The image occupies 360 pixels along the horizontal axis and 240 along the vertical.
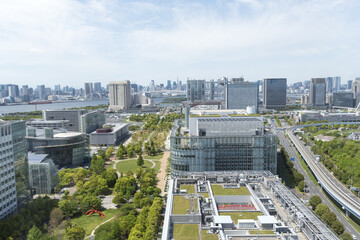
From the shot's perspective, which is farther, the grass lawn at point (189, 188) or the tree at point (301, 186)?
the tree at point (301, 186)

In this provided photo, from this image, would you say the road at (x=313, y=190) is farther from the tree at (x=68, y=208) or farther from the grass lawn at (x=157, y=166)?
the tree at (x=68, y=208)

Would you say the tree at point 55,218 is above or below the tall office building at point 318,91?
below

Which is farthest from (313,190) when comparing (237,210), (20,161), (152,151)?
(20,161)

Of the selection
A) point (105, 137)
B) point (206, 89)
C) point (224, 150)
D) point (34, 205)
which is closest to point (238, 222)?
point (224, 150)

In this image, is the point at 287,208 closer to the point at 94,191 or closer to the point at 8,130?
the point at 94,191

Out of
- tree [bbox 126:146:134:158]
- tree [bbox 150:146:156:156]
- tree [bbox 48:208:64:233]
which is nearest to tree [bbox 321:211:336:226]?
tree [bbox 48:208:64:233]

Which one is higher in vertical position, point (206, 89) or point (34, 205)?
point (206, 89)

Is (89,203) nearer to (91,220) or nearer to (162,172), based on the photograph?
(91,220)

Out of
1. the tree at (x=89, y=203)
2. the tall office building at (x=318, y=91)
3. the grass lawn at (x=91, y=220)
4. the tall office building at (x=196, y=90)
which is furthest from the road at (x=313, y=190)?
the tall office building at (x=318, y=91)
